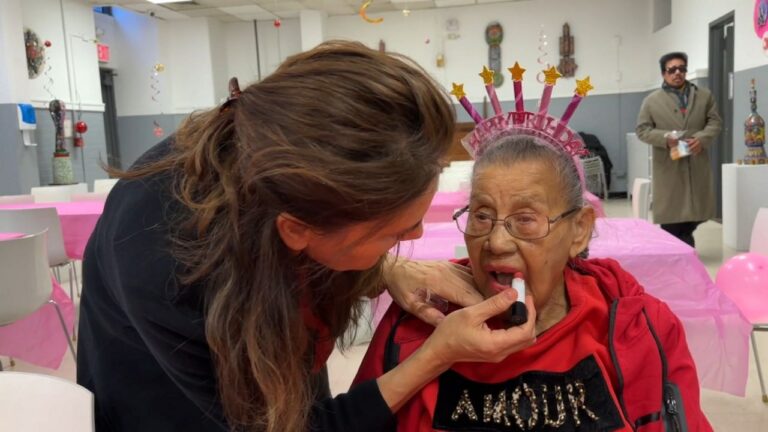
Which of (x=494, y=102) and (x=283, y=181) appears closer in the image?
(x=283, y=181)

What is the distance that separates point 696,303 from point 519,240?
51.8 inches

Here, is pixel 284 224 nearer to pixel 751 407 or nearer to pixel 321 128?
pixel 321 128

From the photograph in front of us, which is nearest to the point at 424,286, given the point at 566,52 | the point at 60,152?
the point at 60,152

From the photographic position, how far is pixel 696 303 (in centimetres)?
221

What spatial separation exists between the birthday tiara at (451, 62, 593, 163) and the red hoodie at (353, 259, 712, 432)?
12.0 inches

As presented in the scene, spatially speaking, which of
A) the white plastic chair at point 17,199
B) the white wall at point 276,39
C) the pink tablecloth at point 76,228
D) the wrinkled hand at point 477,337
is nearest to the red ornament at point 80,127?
the white plastic chair at point 17,199

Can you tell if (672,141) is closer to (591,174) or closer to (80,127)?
(591,174)

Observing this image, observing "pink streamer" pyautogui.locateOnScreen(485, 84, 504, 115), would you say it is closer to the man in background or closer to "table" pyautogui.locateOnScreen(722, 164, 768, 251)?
the man in background

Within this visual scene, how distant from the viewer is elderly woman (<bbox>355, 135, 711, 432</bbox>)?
114cm

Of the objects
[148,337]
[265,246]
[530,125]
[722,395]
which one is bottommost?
[722,395]

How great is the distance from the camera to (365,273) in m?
1.19

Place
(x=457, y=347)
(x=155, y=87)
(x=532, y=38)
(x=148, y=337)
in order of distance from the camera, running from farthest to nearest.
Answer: (x=155, y=87), (x=532, y=38), (x=457, y=347), (x=148, y=337)

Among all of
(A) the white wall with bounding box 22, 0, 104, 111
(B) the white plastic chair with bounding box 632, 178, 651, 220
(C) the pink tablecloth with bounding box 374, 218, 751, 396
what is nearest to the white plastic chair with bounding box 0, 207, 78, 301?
(C) the pink tablecloth with bounding box 374, 218, 751, 396

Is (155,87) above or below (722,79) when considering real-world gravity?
above
